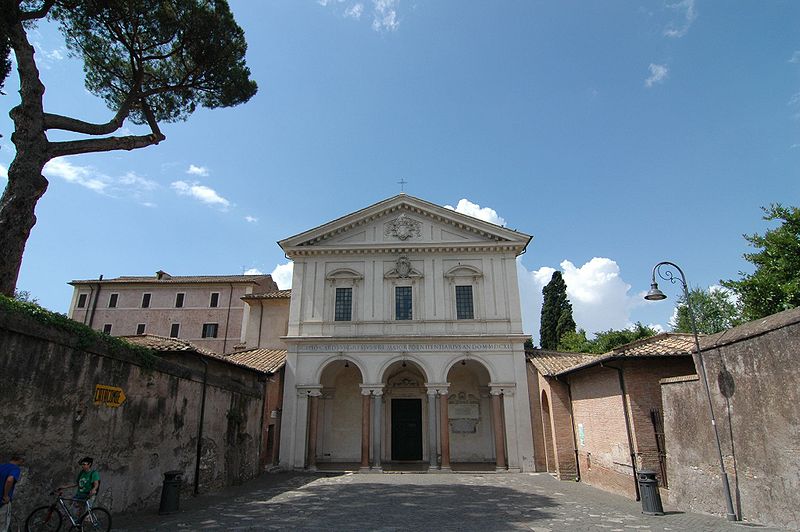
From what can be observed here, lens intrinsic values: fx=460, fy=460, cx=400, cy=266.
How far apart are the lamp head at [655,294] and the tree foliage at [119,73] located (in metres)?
14.1

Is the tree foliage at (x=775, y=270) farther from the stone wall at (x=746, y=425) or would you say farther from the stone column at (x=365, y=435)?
the stone column at (x=365, y=435)

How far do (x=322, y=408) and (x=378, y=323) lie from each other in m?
5.26

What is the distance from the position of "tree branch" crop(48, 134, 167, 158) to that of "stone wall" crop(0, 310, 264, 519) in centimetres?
623

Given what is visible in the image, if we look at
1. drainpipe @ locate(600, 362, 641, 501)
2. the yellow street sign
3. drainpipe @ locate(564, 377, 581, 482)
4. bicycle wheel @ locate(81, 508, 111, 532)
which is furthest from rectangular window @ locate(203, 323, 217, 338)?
drainpipe @ locate(600, 362, 641, 501)

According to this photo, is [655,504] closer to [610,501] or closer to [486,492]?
[610,501]

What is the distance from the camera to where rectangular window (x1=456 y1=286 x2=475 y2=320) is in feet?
70.5

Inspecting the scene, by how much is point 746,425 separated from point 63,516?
11.7 m

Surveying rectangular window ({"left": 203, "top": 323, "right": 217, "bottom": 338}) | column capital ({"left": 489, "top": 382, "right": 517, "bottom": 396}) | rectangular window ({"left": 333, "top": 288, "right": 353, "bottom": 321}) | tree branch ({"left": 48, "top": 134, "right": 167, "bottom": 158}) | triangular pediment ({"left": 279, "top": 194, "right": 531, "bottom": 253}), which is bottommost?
column capital ({"left": 489, "top": 382, "right": 517, "bottom": 396})

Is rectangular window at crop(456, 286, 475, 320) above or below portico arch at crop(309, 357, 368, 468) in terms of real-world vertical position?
above

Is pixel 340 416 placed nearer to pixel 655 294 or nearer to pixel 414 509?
pixel 414 509

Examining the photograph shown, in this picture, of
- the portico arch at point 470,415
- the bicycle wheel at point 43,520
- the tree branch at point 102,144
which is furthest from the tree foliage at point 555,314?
the bicycle wheel at point 43,520

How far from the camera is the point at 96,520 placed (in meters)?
7.36

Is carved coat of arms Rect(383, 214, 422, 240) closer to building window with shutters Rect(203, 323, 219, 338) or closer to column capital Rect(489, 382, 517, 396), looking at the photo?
column capital Rect(489, 382, 517, 396)

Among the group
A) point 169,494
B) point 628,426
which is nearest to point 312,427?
point 169,494
